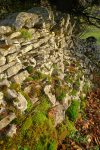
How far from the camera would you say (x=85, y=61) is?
16.6m

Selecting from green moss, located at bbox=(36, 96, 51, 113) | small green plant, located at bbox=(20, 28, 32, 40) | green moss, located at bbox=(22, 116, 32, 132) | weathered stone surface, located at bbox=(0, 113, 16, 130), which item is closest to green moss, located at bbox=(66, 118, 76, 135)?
green moss, located at bbox=(36, 96, 51, 113)

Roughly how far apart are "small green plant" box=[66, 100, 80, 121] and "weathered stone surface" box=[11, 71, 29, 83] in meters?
2.03

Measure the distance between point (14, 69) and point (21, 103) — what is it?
139 centimetres

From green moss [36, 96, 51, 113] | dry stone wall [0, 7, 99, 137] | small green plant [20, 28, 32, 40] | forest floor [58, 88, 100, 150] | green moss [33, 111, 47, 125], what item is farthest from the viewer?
small green plant [20, 28, 32, 40]

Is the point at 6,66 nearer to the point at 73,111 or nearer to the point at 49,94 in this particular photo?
the point at 49,94

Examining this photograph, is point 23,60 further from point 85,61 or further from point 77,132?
point 85,61

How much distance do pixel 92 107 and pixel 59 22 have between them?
533 cm

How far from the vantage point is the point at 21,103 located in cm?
893

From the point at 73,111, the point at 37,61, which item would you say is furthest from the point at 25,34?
the point at 73,111

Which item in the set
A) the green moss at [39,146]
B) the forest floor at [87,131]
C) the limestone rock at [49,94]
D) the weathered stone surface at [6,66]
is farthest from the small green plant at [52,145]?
the weathered stone surface at [6,66]

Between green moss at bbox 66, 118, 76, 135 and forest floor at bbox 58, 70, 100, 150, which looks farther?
green moss at bbox 66, 118, 76, 135

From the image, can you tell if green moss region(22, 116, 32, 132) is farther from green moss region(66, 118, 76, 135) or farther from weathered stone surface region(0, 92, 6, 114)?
green moss region(66, 118, 76, 135)

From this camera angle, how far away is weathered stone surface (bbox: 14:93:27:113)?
8.80 m

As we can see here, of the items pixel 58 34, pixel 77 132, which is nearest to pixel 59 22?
pixel 58 34
